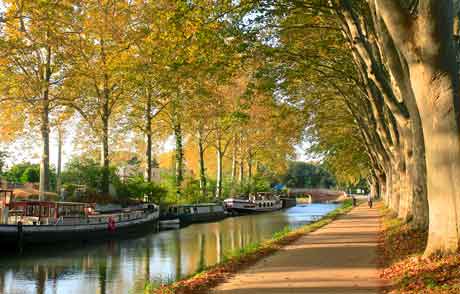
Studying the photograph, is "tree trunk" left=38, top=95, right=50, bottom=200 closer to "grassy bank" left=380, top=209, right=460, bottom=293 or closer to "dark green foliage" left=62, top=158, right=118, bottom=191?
"dark green foliage" left=62, top=158, right=118, bottom=191

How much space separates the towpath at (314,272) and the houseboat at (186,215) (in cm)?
2685

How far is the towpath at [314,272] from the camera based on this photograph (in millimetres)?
11047

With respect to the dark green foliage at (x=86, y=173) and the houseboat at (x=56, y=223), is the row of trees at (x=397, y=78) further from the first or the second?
the dark green foliage at (x=86, y=173)

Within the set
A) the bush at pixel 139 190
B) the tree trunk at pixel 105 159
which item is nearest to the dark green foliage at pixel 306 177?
the bush at pixel 139 190

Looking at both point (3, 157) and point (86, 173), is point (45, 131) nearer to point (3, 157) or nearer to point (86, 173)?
point (86, 173)

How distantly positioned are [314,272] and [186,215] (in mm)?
36542

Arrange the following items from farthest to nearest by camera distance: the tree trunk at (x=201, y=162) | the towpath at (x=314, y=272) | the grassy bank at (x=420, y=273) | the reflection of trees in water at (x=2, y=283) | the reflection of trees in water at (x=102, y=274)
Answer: the tree trunk at (x=201, y=162) < the reflection of trees in water at (x=102, y=274) < the reflection of trees in water at (x=2, y=283) < the towpath at (x=314, y=272) < the grassy bank at (x=420, y=273)

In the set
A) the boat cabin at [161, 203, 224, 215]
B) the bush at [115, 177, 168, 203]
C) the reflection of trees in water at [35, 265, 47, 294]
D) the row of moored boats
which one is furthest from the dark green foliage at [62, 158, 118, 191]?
the reflection of trees in water at [35, 265, 47, 294]

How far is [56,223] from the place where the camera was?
30469 mm

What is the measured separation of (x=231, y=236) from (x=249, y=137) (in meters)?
30.3

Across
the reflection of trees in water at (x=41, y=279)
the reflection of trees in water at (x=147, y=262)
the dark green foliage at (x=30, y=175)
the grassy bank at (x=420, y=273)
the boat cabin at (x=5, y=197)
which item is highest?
the dark green foliage at (x=30, y=175)

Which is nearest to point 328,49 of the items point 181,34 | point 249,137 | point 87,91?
point 181,34

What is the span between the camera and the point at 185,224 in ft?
157

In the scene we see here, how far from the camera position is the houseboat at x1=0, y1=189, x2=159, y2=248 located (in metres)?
27.5
